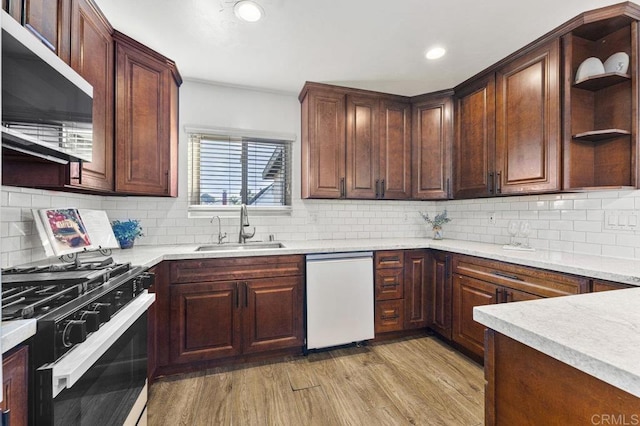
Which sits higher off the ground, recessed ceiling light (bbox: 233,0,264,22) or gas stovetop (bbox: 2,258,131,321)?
recessed ceiling light (bbox: 233,0,264,22)

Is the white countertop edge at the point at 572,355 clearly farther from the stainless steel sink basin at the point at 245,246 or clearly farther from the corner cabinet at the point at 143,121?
the corner cabinet at the point at 143,121

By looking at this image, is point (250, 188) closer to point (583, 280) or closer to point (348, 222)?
point (348, 222)

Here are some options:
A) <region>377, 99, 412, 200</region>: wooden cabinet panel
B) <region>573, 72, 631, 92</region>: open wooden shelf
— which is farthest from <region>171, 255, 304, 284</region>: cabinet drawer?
<region>573, 72, 631, 92</region>: open wooden shelf

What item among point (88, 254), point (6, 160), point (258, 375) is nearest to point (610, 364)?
point (258, 375)

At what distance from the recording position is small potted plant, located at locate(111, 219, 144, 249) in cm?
236

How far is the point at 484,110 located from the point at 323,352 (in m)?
2.55

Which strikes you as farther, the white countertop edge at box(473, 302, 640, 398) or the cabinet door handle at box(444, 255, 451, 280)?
the cabinet door handle at box(444, 255, 451, 280)

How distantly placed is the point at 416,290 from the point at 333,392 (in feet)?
4.03

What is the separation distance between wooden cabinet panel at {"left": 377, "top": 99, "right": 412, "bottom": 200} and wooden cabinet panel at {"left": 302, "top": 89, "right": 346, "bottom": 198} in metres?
0.44

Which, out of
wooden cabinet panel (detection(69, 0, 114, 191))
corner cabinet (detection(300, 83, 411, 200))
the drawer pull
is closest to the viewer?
wooden cabinet panel (detection(69, 0, 114, 191))

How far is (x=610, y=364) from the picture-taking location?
0.58 meters

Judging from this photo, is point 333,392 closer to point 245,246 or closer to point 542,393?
point 245,246

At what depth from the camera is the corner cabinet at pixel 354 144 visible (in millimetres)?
2875

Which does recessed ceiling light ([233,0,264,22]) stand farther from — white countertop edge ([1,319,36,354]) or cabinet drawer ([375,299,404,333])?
cabinet drawer ([375,299,404,333])
